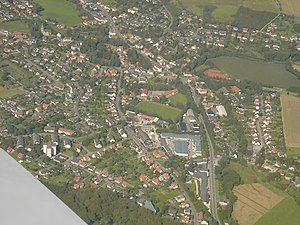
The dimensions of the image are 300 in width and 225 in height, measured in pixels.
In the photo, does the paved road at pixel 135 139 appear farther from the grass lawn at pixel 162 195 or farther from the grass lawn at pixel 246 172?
the grass lawn at pixel 246 172

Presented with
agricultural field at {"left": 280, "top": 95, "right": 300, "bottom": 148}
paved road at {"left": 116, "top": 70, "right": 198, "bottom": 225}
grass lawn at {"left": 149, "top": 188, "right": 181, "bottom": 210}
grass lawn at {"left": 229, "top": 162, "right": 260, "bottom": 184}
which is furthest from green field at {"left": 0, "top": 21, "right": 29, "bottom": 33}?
grass lawn at {"left": 149, "top": 188, "right": 181, "bottom": 210}

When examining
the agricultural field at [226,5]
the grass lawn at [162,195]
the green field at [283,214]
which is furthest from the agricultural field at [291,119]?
the agricultural field at [226,5]

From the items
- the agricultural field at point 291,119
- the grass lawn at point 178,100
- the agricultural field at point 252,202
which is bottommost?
the grass lawn at point 178,100

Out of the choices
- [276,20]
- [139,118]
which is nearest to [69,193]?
[139,118]

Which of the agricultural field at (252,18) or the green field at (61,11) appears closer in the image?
the green field at (61,11)

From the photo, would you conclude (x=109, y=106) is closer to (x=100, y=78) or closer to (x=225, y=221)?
(x=100, y=78)

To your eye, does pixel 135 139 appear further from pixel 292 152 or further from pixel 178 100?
pixel 292 152
